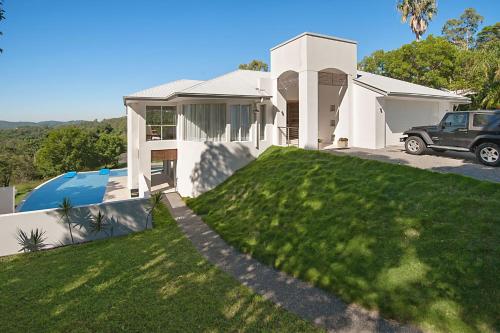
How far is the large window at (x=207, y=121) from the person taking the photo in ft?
55.6

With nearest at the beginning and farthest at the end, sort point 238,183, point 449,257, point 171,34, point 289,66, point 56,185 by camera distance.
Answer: point 449,257 < point 238,183 < point 289,66 < point 171,34 < point 56,185

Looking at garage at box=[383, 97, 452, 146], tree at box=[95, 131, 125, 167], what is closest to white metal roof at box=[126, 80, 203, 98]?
Result: garage at box=[383, 97, 452, 146]

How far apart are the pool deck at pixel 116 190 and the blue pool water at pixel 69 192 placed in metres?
0.59

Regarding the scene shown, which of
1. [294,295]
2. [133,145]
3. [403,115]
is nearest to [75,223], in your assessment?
[294,295]

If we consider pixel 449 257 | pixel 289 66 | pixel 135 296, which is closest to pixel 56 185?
pixel 289 66

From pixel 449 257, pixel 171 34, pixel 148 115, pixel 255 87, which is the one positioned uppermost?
pixel 171 34

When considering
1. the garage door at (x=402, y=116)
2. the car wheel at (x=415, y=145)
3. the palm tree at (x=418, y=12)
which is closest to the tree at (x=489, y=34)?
the palm tree at (x=418, y=12)

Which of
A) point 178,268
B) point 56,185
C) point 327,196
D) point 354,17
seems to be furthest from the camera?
point 56,185

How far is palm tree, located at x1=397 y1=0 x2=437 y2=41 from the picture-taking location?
3834cm

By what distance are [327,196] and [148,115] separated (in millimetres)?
14428

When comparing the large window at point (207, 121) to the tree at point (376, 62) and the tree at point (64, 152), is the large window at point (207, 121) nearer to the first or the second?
the tree at point (376, 62)

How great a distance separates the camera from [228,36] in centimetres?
2819

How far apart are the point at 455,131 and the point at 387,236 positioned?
782cm

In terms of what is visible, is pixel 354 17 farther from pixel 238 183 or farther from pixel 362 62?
pixel 238 183
